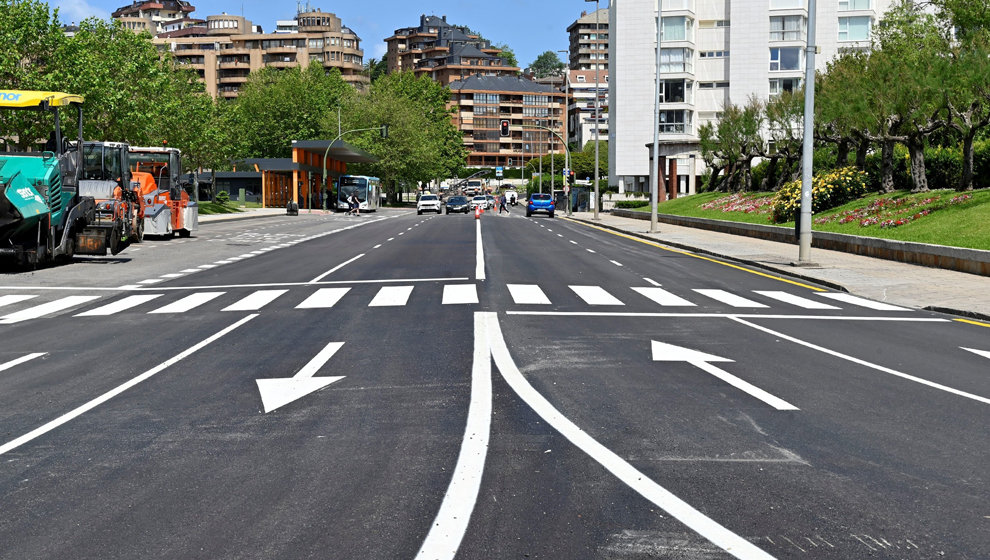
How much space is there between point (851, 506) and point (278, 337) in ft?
27.1

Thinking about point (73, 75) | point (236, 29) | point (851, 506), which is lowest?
point (851, 506)

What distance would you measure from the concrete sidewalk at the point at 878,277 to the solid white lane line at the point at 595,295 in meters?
4.75

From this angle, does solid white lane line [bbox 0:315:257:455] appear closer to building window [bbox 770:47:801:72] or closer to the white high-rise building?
the white high-rise building

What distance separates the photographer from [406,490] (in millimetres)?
5883

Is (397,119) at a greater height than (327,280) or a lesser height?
greater

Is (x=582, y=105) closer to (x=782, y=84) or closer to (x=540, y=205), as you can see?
(x=782, y=84)

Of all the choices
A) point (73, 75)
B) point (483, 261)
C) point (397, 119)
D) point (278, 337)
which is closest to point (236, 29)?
point (397, 119)

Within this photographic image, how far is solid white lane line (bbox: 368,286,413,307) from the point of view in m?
15.9

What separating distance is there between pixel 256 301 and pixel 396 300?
233cm

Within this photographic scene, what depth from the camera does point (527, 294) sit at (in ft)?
56.7

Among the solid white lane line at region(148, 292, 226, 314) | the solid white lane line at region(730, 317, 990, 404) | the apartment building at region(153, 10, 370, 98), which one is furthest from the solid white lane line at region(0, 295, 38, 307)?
the apartment building at region(153, 10, 370, 98)

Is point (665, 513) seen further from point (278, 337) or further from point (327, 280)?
point (327, 280)

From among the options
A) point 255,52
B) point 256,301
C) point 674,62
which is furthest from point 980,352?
point 255,52

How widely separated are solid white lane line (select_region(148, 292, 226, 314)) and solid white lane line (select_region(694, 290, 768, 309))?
870cm
